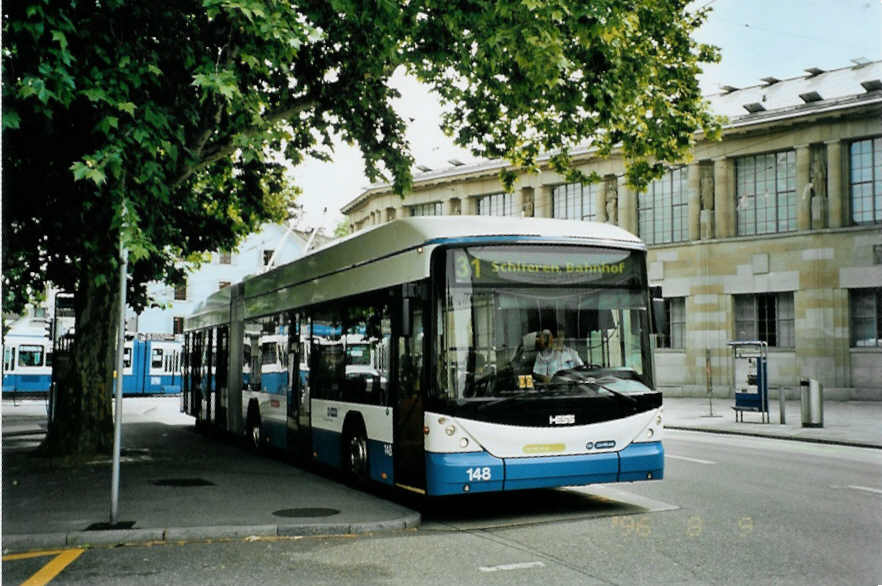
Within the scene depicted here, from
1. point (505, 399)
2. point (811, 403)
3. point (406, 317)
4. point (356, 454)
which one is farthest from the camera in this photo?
point (811, 403)

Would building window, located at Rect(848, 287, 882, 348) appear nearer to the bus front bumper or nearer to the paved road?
the paved road

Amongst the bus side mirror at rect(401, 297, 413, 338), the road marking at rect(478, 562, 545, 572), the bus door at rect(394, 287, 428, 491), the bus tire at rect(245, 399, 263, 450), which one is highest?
the bus side mirror at rect(401, 297, 413, 338)

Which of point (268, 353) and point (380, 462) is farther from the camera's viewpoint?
point (268, 353)

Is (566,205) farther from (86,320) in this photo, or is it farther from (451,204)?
(86,320)

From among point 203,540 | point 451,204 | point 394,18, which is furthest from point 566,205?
point 203,540

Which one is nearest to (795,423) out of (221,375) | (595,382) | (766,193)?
(221,375)

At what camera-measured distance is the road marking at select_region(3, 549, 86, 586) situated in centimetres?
694

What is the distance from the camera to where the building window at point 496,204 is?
49.2 meters

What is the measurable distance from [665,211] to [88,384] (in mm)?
30945

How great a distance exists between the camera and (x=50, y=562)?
7.65 meters

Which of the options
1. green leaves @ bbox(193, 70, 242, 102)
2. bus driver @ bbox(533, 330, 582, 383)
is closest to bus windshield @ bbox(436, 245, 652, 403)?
bus driver @ bbox(533, 330, 582, 383)

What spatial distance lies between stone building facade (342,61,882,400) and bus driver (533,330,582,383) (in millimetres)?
23309

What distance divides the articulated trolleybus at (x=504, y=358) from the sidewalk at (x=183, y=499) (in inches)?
34.1

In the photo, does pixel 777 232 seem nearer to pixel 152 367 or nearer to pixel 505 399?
pixel 505 399
